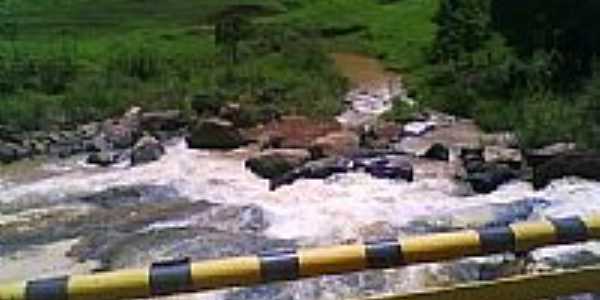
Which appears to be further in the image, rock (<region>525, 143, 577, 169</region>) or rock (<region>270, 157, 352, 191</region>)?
rock (<region>270, 157, 352, 191</region>)

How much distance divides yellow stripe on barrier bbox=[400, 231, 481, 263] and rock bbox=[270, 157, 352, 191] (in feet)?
53.1

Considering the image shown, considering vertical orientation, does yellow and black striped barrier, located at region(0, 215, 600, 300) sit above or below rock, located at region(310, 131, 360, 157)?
above

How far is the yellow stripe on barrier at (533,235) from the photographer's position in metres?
4.10

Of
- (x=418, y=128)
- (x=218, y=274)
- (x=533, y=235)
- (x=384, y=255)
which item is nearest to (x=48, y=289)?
(x=218, y=274)

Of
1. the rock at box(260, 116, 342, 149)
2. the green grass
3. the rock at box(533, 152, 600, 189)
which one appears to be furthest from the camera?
the green grass

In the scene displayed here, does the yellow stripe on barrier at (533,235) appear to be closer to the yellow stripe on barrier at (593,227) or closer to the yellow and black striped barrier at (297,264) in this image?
the yellow and black striped barrier at (297,264)

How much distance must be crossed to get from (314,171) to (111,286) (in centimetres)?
1697

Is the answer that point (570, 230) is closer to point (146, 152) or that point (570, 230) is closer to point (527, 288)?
point (527, 288)

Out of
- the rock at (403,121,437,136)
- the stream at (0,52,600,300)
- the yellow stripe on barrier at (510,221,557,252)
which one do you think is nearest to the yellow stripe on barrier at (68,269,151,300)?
the yellow stripe on barrier at (510,221,557,252)

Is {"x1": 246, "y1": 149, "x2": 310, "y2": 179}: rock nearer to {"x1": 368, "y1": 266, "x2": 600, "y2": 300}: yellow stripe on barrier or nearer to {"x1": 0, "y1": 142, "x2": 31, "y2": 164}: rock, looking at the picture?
{"x1": 0, "y1": 142, "x2": 31, "y2": 164}: rock

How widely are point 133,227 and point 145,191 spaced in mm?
2779

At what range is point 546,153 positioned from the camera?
1955 cm

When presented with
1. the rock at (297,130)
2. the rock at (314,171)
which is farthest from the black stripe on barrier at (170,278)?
the rock at (297,130)

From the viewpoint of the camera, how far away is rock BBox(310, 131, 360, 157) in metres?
22.3
